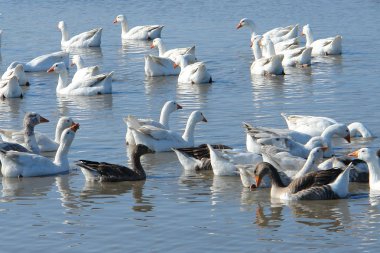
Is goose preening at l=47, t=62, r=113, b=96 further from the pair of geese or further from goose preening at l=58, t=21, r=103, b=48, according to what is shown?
goose preening at l=58, t=21, r=103, b=48

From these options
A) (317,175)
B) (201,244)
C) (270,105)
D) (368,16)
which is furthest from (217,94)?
(368,16)

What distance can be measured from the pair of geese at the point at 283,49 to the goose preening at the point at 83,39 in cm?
438

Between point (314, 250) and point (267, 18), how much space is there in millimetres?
25628

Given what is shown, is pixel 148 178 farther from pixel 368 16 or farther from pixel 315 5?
pixel 315 5

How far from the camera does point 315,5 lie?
3969cm

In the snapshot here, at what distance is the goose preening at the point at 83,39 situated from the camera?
3219 cm

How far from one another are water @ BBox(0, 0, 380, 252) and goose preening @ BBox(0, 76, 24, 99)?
22cm

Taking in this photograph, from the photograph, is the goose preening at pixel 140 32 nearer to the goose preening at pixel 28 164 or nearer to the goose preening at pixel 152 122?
the goose preening at pixel 152 122

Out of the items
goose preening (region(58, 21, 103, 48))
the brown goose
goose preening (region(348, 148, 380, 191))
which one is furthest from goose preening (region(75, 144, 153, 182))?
goose preening (region(58, 21, 103, 48))

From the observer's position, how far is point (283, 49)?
1164 inches

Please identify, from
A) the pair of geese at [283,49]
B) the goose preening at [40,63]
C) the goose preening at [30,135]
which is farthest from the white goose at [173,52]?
the goose preening at [30,135]

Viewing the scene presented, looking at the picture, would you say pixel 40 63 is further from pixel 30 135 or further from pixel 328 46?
pixel 30 135

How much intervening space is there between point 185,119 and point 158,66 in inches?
250

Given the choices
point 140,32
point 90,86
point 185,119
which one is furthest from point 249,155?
point 140,32
